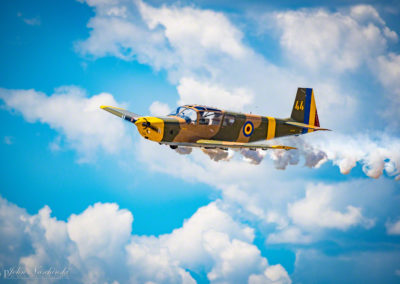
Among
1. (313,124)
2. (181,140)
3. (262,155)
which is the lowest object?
(181,140)

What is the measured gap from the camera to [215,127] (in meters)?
34.4

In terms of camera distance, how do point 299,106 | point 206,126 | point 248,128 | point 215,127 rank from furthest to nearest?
1. point 299,106
2. point 248,128
3. point 215,127
4. point 206,126

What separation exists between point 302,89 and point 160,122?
52.5 ft

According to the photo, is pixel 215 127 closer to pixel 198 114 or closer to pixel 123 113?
pixel 198 114

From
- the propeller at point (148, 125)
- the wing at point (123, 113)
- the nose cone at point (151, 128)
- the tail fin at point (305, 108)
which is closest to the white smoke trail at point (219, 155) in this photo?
the wing at point (123, 113)

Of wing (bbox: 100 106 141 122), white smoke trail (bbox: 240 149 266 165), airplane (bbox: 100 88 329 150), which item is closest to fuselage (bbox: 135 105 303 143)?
airplane (bbox: 100 88 329 150)

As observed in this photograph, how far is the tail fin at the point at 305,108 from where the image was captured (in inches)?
1636

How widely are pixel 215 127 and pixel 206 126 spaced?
847 mm

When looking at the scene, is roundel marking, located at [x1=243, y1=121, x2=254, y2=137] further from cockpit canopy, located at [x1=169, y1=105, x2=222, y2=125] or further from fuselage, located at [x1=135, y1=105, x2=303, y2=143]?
cockpit canopy, located at [x1=169, y1=105, x2=222, y2=125]

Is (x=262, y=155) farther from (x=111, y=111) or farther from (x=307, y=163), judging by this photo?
(x=111, y=111)

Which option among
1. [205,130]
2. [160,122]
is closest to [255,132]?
[205,130]

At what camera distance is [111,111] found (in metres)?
39.7

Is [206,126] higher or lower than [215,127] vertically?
lower

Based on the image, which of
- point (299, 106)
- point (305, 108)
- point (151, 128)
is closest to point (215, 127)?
point (151, 128)
